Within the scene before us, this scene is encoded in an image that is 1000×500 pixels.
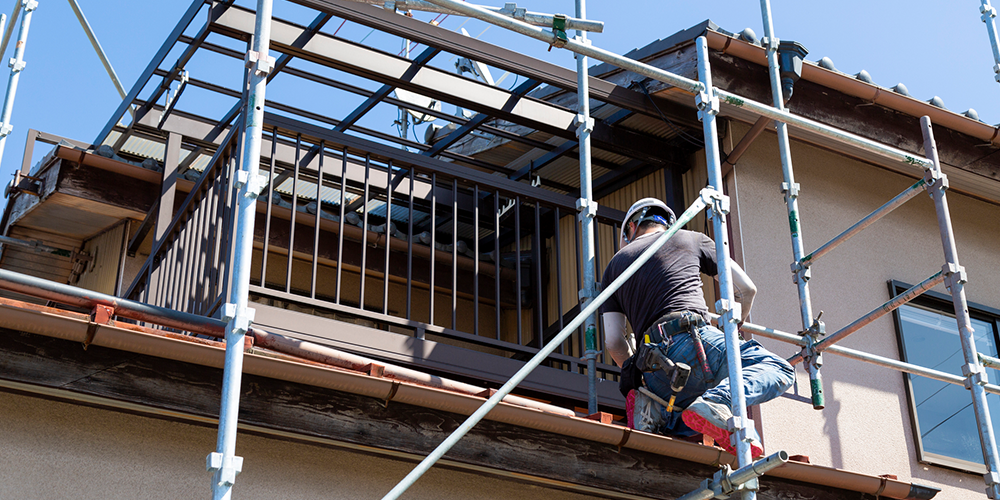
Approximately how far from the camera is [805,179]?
797 centimetres

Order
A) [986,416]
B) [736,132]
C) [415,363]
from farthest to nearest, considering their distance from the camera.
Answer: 1. [736,132]
2. [415,363]
3. [986,416]

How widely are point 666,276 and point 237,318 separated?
227 cm

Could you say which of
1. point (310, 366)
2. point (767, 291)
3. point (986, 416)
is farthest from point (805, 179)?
point (310, 366)

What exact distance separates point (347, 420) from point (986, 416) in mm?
3825

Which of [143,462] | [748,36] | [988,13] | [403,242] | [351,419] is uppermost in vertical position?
[988,13]

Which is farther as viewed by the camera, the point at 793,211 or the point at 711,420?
the point at 793,211

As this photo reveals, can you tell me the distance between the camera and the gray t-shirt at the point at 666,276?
4895mm

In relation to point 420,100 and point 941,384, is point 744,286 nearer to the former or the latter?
point 941,384

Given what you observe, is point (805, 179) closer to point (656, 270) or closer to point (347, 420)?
point (656, 270)

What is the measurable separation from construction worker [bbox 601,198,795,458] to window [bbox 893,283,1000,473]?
3313 mm

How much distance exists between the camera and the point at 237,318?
3674 mm

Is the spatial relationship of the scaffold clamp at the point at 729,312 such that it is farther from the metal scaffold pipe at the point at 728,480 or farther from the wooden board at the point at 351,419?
the wooden board at the point at 351,419

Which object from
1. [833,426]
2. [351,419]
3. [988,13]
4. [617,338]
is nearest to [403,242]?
[617,338]

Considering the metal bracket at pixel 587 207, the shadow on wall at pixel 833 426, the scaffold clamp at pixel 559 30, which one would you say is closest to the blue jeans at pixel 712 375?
the metal bracket at pixel 587 207
